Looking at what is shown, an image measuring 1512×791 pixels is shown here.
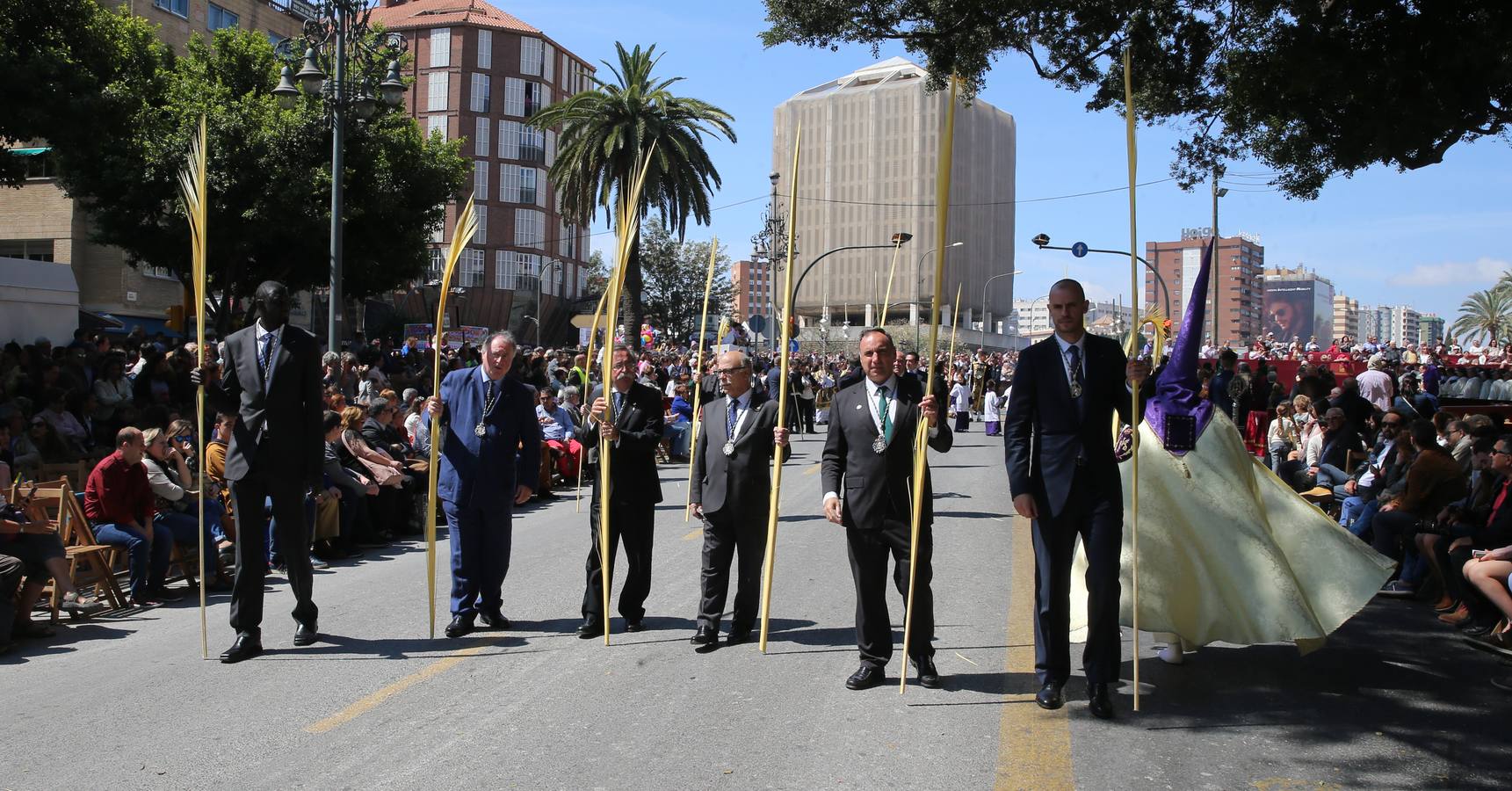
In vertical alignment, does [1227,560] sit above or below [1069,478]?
below

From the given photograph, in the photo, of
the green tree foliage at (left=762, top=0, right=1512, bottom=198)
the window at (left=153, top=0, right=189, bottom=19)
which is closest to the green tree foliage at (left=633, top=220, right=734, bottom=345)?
the window at (left=153, top=0, right=189, bottom=19)

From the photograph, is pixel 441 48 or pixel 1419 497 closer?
pixel 1419 497

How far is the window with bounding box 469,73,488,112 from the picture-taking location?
7338cm

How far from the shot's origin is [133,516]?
28.7 ft

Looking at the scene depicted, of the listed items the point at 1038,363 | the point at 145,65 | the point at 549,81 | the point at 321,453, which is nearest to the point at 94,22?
the point at 145,65

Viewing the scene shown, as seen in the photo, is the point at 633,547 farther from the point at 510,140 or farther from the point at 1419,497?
the point at 510,140

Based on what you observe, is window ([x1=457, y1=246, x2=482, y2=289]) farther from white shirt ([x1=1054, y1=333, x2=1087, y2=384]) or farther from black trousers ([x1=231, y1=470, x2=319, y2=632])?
white shirt ([x1=1054, y1=333, x2=1087, y2=384])

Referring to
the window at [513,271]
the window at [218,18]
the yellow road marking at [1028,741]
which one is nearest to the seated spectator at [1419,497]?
the yellow road marking at [1028,741]

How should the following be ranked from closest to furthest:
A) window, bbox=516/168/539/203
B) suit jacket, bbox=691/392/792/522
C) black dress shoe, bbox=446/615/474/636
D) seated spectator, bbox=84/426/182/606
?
suit jacket, bbox=691/392/792/522 < black dress shoe, bbox=446/615/474/636 < seated spectator, bbox=84/426/182/606 < window, bbox=516/168/539/203

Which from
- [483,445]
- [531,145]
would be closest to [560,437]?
[483,445]

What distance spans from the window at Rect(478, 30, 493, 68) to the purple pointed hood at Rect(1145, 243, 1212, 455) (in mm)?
71568

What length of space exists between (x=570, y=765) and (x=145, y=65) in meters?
27.3

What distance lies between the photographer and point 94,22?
18281 millimetres

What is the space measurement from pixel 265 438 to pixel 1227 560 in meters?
5.33
